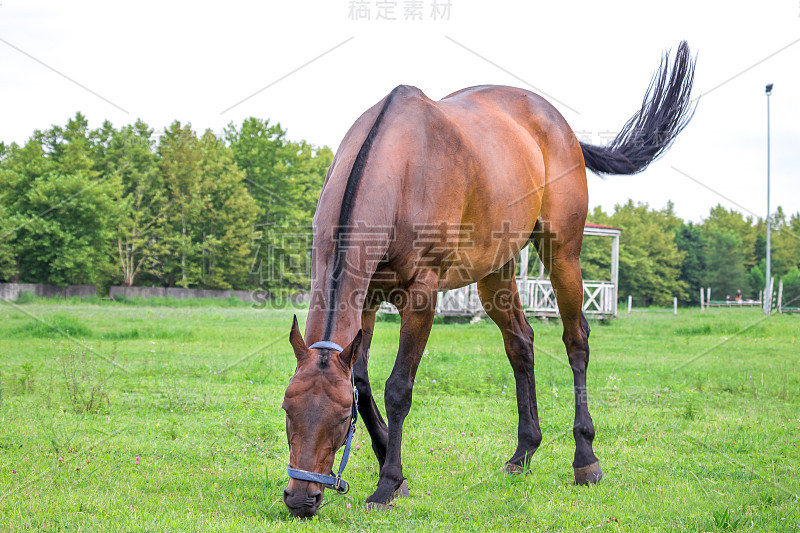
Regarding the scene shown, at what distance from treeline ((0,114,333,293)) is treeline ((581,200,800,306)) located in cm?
2439

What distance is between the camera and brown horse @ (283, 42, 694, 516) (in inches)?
120

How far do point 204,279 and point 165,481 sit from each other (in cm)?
3586

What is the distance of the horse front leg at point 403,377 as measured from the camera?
374cm

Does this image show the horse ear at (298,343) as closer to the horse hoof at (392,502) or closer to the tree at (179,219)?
the horse hoof at (392,502)

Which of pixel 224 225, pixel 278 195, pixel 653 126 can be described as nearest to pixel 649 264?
pixel 278 195

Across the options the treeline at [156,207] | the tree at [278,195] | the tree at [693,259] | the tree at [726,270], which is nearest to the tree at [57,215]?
the treeline at [156,207]

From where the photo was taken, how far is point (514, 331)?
17.4 ft

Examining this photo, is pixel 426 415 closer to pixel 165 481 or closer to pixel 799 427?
pixel 165 481

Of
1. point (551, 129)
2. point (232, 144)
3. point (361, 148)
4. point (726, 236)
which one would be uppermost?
point (232, 144)

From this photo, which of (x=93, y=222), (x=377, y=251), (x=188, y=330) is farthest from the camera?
(x=93, y=222)

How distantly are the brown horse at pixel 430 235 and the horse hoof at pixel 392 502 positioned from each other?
1 centimetres

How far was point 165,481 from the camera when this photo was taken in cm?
400

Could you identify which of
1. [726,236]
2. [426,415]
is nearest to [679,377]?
[426,415]

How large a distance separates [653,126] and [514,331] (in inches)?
99.6
